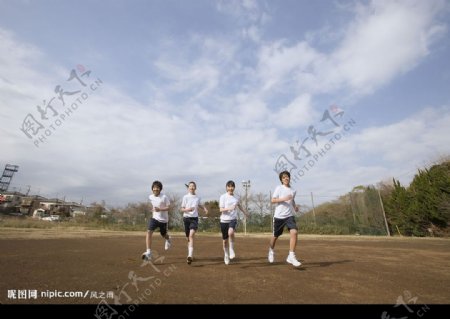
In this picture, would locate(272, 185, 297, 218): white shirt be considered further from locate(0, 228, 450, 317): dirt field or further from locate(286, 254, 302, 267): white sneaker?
locate(0, 228, 450, 317): dirt field

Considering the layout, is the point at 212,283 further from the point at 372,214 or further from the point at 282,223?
the point at 372,214

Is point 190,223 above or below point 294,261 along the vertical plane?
above

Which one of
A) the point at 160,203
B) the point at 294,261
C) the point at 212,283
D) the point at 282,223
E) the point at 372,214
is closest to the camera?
the point at 212,283

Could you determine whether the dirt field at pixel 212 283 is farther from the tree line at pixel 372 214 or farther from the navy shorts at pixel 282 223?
the tree line at pixel 372 214

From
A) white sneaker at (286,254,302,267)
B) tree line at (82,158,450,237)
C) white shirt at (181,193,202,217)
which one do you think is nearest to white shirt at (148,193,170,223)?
white shirt at (181,193,202,217)

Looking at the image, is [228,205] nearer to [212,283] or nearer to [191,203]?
[191,203]

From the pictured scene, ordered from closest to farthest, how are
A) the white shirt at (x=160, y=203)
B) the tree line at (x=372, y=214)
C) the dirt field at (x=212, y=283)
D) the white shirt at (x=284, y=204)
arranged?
the dirt field at (x=212, y=283)
the white shirt at (x=284, y=204)
the white shirt at (x=160, y=203)
the tree line at (x=372, y=214)

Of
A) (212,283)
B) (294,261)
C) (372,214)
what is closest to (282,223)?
(294,261)

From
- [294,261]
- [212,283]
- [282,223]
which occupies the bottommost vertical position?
[212,283]

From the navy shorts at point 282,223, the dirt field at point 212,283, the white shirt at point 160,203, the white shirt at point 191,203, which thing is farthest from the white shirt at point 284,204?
the white shirt at point 160,203

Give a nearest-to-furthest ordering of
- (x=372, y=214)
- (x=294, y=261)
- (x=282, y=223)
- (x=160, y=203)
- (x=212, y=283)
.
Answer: (x=212, y=283) < (x=294, y=261) < (x=282, y=223) < (x=160, y=203) < (x=372, y=214)

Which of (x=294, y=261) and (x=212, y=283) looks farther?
(x=294, y=261)

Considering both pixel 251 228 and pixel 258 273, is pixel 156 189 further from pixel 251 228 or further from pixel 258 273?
pixel 251 228
